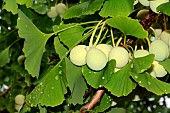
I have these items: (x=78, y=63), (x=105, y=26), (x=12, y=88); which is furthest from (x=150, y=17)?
(x=12, y=88)

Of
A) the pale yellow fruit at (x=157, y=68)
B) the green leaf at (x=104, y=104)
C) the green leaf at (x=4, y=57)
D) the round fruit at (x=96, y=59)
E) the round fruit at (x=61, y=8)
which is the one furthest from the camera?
the green leaf at (x=4, y=57)

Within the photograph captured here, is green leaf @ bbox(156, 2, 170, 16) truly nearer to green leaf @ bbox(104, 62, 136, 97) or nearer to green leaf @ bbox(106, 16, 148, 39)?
green leaf @ bbox(106, 16, 148, 39)

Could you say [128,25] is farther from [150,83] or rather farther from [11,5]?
[11,5]

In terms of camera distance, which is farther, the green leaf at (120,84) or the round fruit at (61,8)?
the round fruit at (61,8)

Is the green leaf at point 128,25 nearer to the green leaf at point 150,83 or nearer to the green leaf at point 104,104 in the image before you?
the green leaf at point 150,83

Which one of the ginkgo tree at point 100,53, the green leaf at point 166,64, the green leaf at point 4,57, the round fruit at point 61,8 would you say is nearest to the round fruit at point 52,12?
the round fruit at point 61,8

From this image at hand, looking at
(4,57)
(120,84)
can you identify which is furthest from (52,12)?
(120,84)

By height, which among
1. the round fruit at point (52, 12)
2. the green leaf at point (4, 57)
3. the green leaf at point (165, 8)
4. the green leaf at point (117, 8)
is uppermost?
the green leaf at point (117, 8)

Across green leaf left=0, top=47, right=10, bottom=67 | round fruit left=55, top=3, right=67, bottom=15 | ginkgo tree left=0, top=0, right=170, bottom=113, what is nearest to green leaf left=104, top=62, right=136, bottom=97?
ginkgo tree left=0, top=0, right=170, bottom=113
